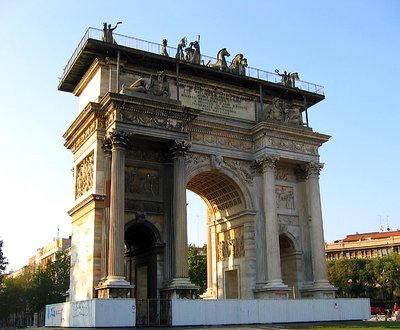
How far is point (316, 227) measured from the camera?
112 ft

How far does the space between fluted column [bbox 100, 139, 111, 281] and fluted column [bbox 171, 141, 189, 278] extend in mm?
3673

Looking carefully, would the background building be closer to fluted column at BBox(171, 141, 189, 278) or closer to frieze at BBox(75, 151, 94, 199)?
frieze at BBox(75, 151, 94, 199)

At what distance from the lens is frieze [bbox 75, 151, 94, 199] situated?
101 ft

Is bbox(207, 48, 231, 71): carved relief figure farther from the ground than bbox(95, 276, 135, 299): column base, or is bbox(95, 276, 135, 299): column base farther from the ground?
bbox(207, 48, 231, 71): carved relief figure

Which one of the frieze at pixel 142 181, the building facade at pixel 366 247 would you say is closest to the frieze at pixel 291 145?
the frieze at pixel 142 181

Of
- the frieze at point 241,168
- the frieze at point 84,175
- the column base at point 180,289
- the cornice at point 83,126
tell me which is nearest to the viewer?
the column base at point 180,289

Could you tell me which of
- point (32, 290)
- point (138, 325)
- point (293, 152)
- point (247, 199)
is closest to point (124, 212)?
point (138, 325)

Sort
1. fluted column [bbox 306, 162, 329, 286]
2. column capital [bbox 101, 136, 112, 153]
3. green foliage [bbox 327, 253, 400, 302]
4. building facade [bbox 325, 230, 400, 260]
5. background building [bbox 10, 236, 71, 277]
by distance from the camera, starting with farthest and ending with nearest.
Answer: background building [bbox 10, 236, 71, 277] → building facade [bbox 325, 230, 400, 260] → green foliage [bbox 327, 253, 400, 302] → fluted column [bbox 306, 162, 329, 286] → column capital [bbox 101, 136, 112, 153]

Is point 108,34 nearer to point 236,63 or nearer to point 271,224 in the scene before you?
point 236,63

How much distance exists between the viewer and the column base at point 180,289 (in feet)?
90.7

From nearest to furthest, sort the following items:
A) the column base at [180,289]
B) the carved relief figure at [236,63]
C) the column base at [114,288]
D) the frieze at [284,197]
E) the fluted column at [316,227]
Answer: the column base at [114,288] → the column base at [180,289] → the fluted column at [316,227] → the frieze at [284,197] → the carved relief figure at [236,63]

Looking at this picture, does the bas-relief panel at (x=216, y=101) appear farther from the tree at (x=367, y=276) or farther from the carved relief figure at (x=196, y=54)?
the tree at (x=367, y=276)

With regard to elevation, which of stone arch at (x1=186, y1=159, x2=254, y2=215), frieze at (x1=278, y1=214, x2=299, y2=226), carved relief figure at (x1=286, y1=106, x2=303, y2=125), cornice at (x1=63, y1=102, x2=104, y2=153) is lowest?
frieze at (x1=278, y1=214, x2=299, y2=226)

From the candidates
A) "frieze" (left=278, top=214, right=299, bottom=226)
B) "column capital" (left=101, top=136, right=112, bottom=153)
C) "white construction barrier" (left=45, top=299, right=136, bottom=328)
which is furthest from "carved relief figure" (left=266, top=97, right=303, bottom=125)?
"white construction barrier" (left=45, top=299, right=136, bottom=328)
